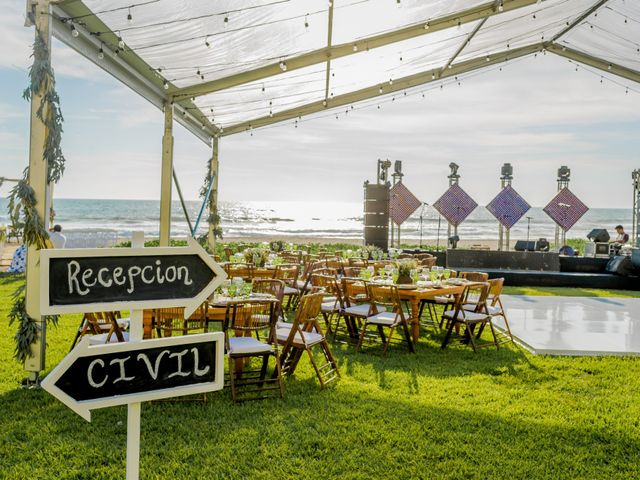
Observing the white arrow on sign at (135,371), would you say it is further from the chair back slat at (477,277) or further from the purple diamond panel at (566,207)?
the purple diamond panel at (566,207)

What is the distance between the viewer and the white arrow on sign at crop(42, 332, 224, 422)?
1531 mm

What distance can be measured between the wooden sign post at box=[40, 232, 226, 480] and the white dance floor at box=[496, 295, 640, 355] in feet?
16.9

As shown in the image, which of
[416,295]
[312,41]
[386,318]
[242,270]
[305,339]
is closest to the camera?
[305,339]

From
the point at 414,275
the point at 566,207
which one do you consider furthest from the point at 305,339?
the point at 566,207

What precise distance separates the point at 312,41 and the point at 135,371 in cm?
595

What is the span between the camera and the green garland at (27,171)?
446cm

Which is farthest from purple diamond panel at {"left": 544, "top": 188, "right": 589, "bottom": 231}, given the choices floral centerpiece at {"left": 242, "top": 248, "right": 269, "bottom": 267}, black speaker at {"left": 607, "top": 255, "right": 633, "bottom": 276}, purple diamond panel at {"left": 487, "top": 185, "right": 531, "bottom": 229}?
floral centerpiece at {"left": 242, "top": 248, "right": 269, "bottom": 267}

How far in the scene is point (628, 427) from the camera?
13.0ft

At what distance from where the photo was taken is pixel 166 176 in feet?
24.3

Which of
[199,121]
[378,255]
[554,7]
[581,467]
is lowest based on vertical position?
[581,467]

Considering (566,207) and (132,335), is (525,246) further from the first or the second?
(132,335)

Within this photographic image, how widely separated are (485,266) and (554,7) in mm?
6476

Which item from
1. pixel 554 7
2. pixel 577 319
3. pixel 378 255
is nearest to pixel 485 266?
pixel 378 255

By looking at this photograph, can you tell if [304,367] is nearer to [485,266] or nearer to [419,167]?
[485,266]
